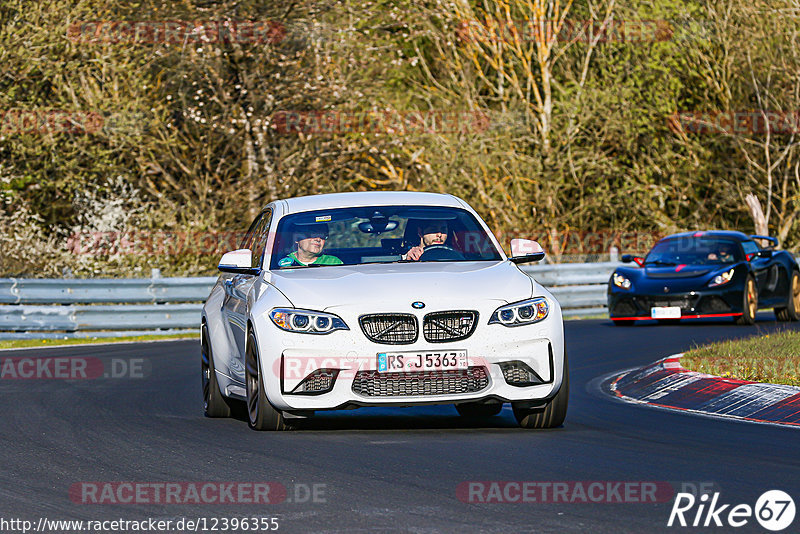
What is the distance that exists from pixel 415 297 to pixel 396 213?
56.4 inches

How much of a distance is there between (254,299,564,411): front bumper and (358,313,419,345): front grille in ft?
0.15

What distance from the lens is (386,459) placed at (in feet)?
27.7

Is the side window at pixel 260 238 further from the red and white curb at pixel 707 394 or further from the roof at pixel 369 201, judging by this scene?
the red and white curb at pixel 707 394

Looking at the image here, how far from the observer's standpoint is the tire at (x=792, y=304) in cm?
2242

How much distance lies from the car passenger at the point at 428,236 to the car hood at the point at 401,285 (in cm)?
37

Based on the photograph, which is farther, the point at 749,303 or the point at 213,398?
the point at 749,303

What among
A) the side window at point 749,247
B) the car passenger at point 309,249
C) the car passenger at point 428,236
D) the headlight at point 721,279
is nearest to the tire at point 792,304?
the side window at point 749,247

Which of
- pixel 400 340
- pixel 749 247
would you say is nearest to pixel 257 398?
pixel 400 340

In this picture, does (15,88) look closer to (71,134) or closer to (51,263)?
(71,134)

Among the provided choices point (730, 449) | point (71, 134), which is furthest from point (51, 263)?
point (730, 449)

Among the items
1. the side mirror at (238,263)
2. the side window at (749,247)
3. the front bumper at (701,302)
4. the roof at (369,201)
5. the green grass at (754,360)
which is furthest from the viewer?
the side window at (749,247)

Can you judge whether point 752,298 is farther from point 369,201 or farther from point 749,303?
point 369,201

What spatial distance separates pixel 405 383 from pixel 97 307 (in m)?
13.0

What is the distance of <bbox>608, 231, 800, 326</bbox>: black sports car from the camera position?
2100 cm
